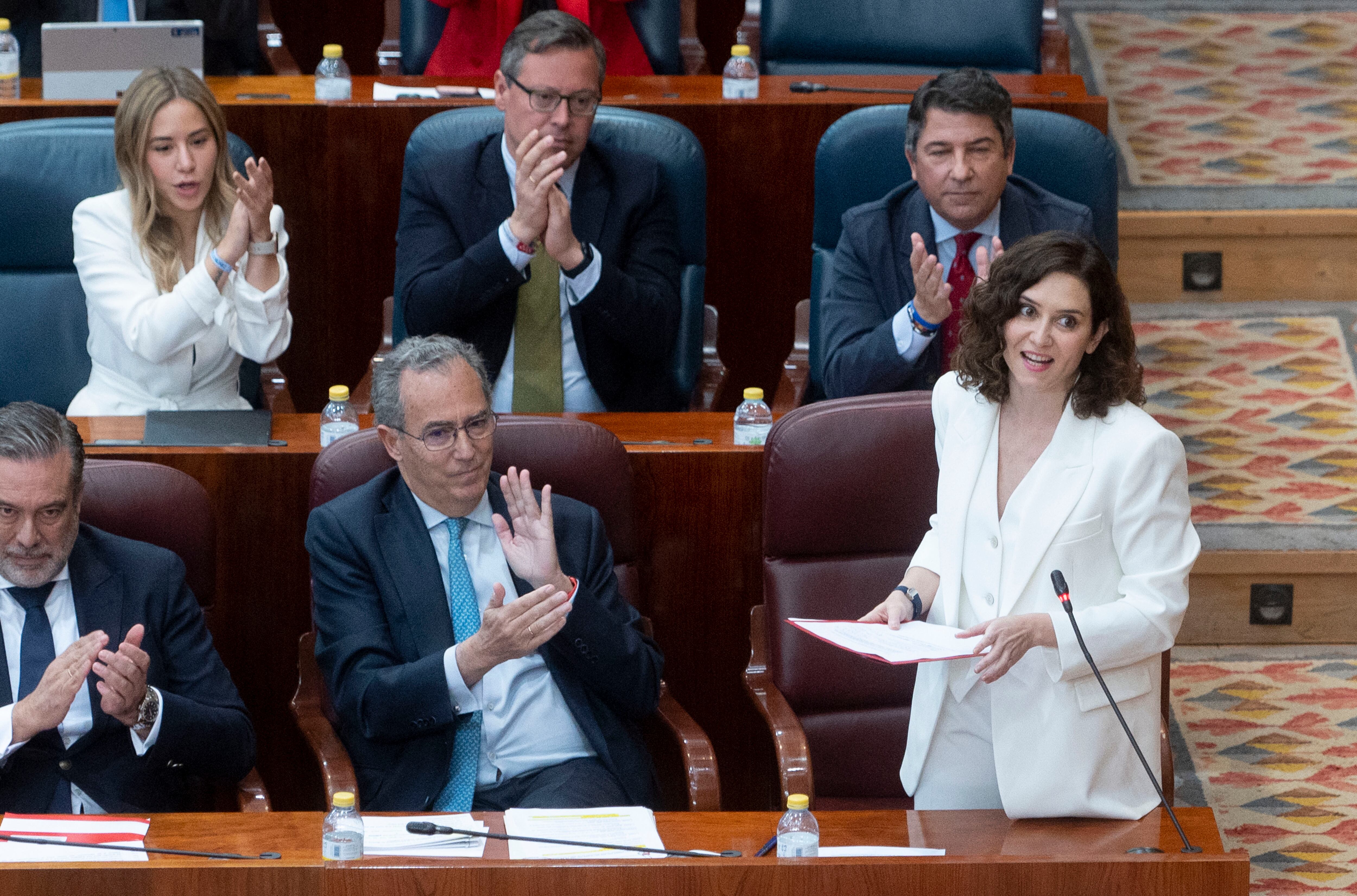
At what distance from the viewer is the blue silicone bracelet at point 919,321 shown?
97.2 inches

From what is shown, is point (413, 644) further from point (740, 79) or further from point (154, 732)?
point (740, 79)

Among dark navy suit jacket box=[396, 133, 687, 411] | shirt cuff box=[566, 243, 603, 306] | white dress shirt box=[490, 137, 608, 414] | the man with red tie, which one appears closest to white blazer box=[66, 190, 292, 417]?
dark navy suit jacket box=[396, 133, 687, 411]

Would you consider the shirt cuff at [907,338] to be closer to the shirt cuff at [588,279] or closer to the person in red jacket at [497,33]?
the shirt cuff at [588,279]

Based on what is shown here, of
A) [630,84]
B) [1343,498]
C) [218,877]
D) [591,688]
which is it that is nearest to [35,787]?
[218,877]

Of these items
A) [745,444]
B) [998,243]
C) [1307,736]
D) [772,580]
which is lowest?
[1307,736]

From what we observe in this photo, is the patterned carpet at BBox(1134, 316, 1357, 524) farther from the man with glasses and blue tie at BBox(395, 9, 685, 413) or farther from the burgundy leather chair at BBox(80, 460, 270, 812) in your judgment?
the burgundy leather chair at BBox(80, 460, 270, 812)

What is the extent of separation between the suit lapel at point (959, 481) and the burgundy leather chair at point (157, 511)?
0.87m

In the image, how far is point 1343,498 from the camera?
3107mm

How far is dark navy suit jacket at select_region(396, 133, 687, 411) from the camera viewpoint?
269 centimetres

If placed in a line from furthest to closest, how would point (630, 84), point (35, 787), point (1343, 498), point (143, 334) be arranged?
point (630, 84), point (1343, 498), point (143, 334), point (35, 787)

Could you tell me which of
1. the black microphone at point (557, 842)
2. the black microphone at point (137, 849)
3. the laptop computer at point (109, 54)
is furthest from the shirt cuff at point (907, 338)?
the laptop computer at point (109, 54)

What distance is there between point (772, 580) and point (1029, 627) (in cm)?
49

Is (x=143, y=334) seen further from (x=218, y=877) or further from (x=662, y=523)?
(x=218, y=877)

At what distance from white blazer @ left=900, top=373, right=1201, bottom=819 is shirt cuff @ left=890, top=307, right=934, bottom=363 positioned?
1.94 feet
